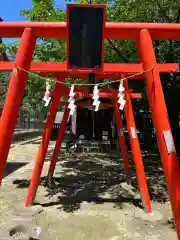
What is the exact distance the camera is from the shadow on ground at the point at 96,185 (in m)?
7.96

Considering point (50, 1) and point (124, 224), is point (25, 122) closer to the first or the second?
point (50, 1)

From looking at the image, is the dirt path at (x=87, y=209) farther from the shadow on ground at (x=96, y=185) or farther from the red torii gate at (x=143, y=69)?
the red torii gate at (x=143, y=69)

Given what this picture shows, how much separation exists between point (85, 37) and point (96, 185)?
21.2ft

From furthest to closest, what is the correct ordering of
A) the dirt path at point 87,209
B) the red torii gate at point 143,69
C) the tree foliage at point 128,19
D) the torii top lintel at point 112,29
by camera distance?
1. the tree foliage at point 128,19
2. the dirt path at point 87,209
3. the torii top lintel at point 112,29
4. the red torii gate at point 143,69

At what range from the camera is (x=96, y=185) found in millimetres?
9680

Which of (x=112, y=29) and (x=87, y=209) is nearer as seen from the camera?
(x=112, y=29)

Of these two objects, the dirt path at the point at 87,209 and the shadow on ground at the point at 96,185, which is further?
the shadow on ground at the point at 96,185

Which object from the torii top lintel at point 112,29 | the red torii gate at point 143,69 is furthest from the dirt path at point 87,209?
the torii top lintel at point 112,29

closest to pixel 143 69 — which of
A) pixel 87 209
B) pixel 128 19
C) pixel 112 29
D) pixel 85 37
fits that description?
pixel 112 29

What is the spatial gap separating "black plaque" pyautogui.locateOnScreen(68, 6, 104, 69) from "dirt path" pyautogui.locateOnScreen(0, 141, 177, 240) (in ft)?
10.8

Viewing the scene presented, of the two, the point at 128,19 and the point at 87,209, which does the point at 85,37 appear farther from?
the point at 128,19

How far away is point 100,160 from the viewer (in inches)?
603

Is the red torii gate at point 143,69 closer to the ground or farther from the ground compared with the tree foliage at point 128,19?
closer to the ground

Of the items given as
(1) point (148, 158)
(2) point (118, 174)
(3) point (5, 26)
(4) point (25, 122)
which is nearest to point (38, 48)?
(2) point (118, 174)
